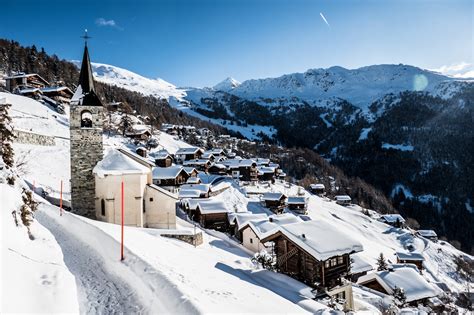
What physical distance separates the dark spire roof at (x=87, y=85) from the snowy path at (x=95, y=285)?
13118 mm

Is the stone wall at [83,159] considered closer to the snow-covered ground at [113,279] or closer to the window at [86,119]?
the window at [86,119]

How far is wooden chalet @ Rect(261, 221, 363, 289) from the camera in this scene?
19406 mm

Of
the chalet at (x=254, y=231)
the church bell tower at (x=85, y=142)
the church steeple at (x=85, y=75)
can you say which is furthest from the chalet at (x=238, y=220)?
the church steeple at (x=85, y=75)

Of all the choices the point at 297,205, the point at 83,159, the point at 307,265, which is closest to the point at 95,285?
the point at 307,265

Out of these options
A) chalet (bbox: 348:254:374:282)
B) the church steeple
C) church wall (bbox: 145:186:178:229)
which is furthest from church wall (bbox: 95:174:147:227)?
chalet (bbox: 348:254:374:282)

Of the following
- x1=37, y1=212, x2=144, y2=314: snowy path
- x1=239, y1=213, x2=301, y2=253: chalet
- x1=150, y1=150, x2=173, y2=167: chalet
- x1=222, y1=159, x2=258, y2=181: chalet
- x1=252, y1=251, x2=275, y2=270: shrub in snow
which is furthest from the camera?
x1=222, y1=159, x2=258, y2=181: chalet

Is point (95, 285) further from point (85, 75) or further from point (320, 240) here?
point (85, 75)

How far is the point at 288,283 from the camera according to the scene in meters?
19.6

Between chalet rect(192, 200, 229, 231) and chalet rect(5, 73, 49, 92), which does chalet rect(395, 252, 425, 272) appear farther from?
chalet rect(5, 73, 49, 92)

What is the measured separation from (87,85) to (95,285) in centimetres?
1825

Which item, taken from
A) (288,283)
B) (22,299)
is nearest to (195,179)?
(288,283)

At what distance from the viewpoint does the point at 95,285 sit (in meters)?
9.68

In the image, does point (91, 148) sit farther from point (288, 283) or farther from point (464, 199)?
point (464, 199)

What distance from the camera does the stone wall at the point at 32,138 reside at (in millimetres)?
38956
